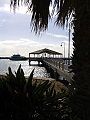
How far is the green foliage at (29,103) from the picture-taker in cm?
742

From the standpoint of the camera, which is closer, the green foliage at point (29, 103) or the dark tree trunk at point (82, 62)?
the dark tree trunk at point (82, 62)

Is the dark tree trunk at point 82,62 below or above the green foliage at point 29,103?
above

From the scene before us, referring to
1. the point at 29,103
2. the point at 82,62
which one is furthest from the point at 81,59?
the point at 29,103

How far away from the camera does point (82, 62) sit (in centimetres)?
734

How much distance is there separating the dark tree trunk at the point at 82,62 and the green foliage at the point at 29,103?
43 cm

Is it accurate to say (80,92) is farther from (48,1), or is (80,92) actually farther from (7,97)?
(48,1)

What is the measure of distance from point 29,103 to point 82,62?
1.31 metres

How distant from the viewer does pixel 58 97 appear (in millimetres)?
7754

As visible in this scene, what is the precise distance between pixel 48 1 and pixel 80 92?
7.45ft

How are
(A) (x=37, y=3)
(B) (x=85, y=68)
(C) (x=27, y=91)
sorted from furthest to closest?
1. (A) (x=37, y=3)
2. (C) (x=27, y=91)
3. (B) (x=85, y=68)

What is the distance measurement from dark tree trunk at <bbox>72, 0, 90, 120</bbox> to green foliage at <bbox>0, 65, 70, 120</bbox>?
43 cm

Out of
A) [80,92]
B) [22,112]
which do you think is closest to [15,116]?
[22,112]

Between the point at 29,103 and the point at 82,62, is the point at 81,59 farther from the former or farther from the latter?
the point at 29,103

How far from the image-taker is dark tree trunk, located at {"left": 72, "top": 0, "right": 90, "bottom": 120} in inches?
283
